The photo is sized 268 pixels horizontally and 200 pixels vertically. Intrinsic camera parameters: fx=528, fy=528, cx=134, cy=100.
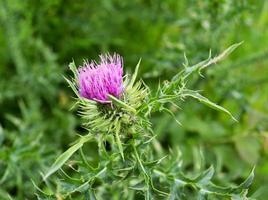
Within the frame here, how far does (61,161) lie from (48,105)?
100 inches

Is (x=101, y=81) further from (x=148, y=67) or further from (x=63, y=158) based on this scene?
(x=148, y=67)

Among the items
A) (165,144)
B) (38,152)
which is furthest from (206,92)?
(38,152)

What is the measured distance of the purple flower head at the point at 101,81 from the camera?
6.63ft

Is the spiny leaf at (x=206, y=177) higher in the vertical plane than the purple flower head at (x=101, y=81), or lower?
lower

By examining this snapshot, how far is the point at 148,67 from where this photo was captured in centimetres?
440

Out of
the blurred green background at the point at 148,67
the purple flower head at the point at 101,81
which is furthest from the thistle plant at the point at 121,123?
the blurred green background at the point at 148,67

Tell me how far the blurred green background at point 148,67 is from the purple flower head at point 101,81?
0.98 metres

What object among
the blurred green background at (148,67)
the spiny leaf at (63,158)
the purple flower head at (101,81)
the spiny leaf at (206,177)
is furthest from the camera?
the blurred green background at (148,67)

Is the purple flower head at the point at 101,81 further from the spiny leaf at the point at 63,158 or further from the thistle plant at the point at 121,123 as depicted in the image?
the spiny leaf at the point at 63,158

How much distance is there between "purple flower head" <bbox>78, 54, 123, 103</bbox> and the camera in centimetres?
202

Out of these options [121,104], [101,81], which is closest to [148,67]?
[101,81]

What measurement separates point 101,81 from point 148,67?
2.40 metres

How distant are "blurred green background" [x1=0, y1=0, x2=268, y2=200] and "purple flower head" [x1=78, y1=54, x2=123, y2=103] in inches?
38.7

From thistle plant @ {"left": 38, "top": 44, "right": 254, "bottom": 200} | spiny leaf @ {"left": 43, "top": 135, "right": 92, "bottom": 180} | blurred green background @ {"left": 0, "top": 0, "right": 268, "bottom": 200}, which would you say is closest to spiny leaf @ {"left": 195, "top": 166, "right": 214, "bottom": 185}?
thistle plant @ {"left": 38, "top": 44, "right": 254, "bottom": 200}
